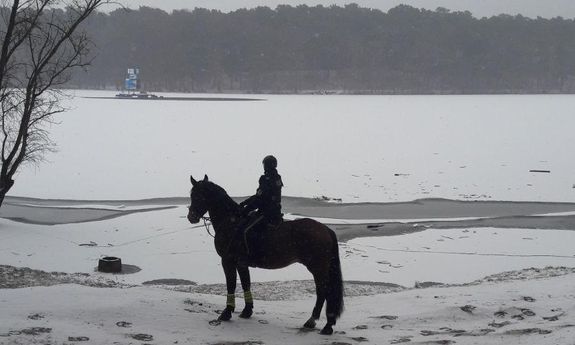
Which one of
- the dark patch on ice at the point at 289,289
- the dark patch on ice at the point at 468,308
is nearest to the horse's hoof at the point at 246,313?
the dark patch on ice at the point at 289,289

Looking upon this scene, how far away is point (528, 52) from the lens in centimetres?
14975

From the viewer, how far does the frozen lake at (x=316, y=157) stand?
2197cm

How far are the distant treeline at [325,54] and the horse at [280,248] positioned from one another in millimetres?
124481

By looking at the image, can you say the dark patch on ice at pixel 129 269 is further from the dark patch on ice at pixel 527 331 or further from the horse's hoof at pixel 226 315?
the dark patch on ice at pixel 527 331

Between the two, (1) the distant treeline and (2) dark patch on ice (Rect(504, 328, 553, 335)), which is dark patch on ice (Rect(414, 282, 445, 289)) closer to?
(2) dark patch on ice (Rect(504, 328, 553, 335))

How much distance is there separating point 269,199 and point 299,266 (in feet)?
16.6

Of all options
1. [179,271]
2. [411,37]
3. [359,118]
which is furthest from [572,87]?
[179,271]

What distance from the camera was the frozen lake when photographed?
72.1ft

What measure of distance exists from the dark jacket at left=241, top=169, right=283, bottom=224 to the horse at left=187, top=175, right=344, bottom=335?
0.53 ft

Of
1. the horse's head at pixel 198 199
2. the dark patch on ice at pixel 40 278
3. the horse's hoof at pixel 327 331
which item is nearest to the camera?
the horse's hoof at pixel 327 331

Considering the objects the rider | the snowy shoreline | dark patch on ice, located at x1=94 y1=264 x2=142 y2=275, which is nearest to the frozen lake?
the snowy shoreline

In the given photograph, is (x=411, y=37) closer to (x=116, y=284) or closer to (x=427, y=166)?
(x=427, y=166)

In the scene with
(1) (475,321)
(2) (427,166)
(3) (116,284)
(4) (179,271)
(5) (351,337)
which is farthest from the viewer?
(2) (427,166)

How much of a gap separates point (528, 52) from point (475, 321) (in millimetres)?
152040
